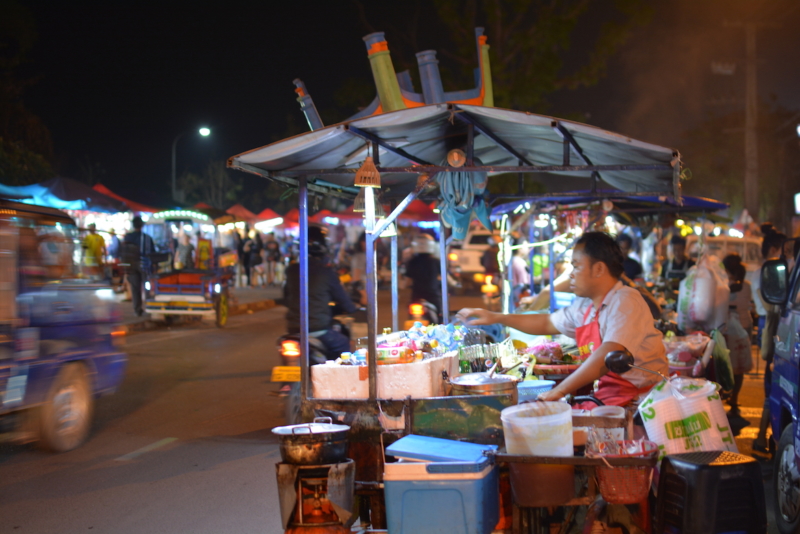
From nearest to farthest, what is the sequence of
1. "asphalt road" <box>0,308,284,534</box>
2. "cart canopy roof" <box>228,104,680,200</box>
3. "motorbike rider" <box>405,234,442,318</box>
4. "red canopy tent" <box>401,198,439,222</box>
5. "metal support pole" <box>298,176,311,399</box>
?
"cart canopy roof" <box>228,104,680,200</box> → "metal support pole" <box>298,176,311,399</box> → "asphalt road" <box>0,308,284,534</box> → "motorbike rider" <box>405,234,442,318</box> → "red canopy tent" <box>401,198,439,222</box>

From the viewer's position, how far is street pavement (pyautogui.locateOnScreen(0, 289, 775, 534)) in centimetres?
463

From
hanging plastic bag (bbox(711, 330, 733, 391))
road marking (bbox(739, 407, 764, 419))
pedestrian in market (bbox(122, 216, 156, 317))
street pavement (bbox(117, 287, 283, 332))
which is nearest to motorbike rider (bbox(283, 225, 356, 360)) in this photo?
hanging plastic bag (bbox(711, 330, 733, 391))

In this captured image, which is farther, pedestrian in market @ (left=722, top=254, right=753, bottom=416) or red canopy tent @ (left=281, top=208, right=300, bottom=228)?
red canopy tent @ (left=281, top=208, right=300, bottom=228)

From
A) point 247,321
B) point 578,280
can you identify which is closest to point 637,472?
point 578,280

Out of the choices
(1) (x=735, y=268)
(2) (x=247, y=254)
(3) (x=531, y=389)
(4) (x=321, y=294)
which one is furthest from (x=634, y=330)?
(2) (x=247, y=254)

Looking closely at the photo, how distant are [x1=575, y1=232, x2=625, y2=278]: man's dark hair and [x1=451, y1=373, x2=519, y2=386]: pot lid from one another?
921 millimetres

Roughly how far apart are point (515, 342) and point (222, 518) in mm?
3728

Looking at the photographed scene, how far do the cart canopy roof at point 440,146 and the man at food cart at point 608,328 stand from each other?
661 mm

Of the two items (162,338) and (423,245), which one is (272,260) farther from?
(423,245)

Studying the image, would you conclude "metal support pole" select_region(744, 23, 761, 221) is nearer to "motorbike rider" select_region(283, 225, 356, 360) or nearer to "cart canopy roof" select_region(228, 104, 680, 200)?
"cart canopy roof" select_region(228, 104, 680, 200)

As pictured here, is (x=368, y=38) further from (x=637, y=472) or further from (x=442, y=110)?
(x=637, y=472)

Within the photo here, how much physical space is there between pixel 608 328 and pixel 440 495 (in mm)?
1495

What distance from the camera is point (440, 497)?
3.12 metres

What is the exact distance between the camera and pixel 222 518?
4633 mm
